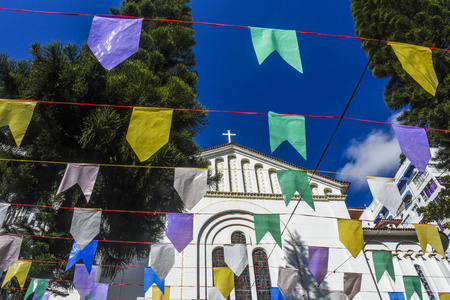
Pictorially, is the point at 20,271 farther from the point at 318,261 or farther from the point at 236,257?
the point at 318,261

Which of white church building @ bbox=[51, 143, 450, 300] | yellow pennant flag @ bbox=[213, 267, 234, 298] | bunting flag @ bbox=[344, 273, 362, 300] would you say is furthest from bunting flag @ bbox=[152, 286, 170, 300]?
bunting flag @ bbox=[344, 273, 362, 300]

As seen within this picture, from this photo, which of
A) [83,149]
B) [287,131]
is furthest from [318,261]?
[83,149]

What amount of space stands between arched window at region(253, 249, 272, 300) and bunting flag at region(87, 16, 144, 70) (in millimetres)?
10304

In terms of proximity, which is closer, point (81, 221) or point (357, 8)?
point (81, 221)

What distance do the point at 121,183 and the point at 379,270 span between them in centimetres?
680

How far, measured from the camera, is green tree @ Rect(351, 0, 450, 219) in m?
8.48

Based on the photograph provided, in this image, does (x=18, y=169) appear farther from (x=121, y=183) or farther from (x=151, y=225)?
(x=151, y=225)

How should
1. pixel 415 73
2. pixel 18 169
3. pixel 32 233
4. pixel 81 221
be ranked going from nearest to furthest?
pixel 415 73
pixel 81 221
pixel 18 169
pixel 32 233

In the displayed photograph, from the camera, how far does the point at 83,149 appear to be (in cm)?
710

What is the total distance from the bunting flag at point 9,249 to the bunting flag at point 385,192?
7.42m

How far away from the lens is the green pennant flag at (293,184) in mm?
6234

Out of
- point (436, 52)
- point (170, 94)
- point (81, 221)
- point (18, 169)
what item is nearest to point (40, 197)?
point (18, 169)

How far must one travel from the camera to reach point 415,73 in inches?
181

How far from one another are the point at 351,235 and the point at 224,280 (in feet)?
11.1
